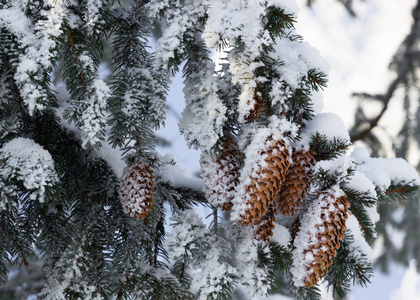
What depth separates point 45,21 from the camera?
120cm

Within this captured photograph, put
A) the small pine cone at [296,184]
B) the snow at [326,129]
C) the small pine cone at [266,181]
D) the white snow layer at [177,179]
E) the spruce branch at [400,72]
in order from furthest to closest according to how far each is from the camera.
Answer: the spruce branch at [400,72] → the white snow layer at [177,179] → the snow at [326,129] → the small pine cone at [296,184] → the small pine cone at [266,181]

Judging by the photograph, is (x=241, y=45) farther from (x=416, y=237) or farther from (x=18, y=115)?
(x=416, y=237)

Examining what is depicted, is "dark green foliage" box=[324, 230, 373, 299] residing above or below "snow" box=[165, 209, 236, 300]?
above

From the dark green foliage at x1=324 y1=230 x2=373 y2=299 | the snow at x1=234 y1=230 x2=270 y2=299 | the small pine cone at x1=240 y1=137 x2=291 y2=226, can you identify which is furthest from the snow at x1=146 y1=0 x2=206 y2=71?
the dark green foliage at x1=324 y1=230 x2=373 y2=299

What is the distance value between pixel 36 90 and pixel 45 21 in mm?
233

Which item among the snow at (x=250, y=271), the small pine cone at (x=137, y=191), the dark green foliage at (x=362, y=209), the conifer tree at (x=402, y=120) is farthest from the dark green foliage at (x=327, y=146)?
the conifer tree at (x=402, y=120)

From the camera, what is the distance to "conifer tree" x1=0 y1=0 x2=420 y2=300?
1167mm

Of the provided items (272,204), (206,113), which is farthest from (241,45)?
(272,204)

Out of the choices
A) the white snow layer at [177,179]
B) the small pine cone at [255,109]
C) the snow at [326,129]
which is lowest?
the small pine cone at [255,109]

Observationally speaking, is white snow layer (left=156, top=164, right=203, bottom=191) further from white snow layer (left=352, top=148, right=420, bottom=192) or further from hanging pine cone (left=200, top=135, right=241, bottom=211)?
white snow layer (left=352, top=148, right=420, bottom=192)

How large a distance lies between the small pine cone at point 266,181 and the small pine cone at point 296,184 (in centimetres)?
8

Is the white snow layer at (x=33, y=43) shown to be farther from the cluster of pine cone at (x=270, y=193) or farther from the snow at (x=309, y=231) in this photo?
the snow at (x=309, y=231)

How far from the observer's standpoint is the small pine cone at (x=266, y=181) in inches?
44.4

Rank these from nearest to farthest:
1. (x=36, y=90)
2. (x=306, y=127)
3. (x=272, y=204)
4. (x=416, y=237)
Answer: (x=36, y=90) < (x=272, y=204) < (x=306, y=127) < (x=416, y=237)
